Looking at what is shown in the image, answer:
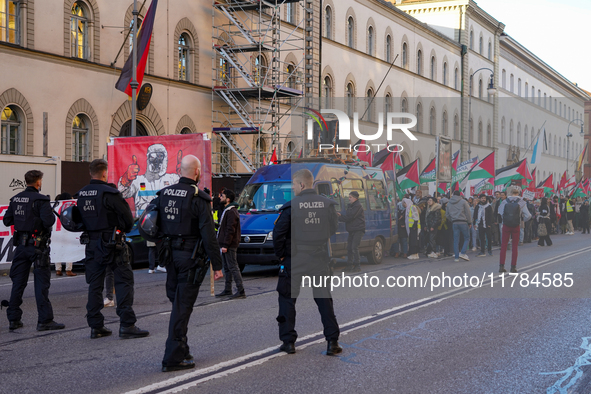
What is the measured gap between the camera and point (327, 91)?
123 ft

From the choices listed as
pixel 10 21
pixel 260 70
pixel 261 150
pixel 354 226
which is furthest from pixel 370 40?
pixel 354 226

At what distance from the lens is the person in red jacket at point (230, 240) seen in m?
11.1

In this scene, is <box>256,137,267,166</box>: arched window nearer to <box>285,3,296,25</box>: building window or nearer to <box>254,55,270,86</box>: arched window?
<box>254,55,270,86</box>: arched window

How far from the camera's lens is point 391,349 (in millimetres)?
7297

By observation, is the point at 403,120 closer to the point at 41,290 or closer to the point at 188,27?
the point at 188,27

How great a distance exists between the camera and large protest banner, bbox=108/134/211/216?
13.4 metres

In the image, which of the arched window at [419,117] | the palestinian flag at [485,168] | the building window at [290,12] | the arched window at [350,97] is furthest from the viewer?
the arched window at [419,117]

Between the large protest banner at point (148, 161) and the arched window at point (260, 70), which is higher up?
the arched window at point (260, 70)

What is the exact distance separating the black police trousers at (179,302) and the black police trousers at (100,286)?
158 cm

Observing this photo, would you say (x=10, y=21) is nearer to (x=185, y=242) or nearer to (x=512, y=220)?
(x=512, y=220)

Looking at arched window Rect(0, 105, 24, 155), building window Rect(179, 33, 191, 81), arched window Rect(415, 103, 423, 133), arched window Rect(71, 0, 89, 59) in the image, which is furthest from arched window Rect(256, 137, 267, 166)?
arched window Rect(415, 103, 423, 133)

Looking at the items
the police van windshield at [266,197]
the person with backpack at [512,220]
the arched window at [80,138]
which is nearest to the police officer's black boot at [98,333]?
the police van windshield at [266,197]

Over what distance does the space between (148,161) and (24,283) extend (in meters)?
5.41

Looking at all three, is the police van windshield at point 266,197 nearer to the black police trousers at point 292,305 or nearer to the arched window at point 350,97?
the black police trousers at point 292,305
